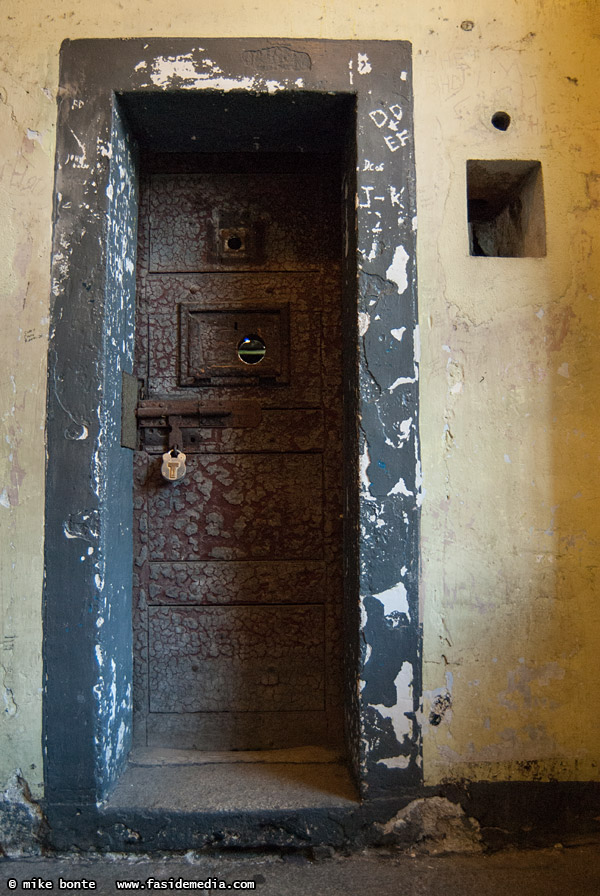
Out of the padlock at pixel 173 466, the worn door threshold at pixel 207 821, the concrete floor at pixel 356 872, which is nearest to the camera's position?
the concrete floor at pixel 356 872

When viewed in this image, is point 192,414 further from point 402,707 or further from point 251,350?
point 402,707

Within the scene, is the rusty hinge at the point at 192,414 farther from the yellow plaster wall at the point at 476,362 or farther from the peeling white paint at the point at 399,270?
the peeling white paint at the point at 399,270

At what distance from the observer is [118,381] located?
1771 mm

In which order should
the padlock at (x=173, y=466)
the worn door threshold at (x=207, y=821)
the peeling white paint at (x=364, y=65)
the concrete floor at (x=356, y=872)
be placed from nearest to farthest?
1. the concrete floor at (x=356, y=872)
2. the worn door threshold at (x=207, y=821)
3. the peeling white paint at (x=364, y=65)
4. the padlock at (x=173, y=466)

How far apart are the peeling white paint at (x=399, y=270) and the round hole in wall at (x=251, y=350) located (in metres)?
0.52

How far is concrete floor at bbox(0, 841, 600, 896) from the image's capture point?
1463mm

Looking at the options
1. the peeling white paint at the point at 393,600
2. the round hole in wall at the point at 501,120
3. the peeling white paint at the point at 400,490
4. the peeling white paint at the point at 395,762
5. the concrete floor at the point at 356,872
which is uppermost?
the round hole in wall at the point at 501,120

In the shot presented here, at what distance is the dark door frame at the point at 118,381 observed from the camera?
161 cm

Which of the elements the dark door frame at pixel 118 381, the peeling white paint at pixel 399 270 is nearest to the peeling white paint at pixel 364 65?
the dark door frame at pixel 118 381

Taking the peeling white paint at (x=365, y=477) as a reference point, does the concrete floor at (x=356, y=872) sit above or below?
below

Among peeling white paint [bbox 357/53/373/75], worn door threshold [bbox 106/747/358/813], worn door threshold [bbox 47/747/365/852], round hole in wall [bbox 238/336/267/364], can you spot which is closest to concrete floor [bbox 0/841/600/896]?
worn door threshold [bbox 47/747/365/852]

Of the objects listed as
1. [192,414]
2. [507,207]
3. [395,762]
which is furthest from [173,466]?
[507,207]

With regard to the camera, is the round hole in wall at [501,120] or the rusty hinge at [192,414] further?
the rusty hinge at [192,414]

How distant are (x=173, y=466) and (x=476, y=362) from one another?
3.40 ft
